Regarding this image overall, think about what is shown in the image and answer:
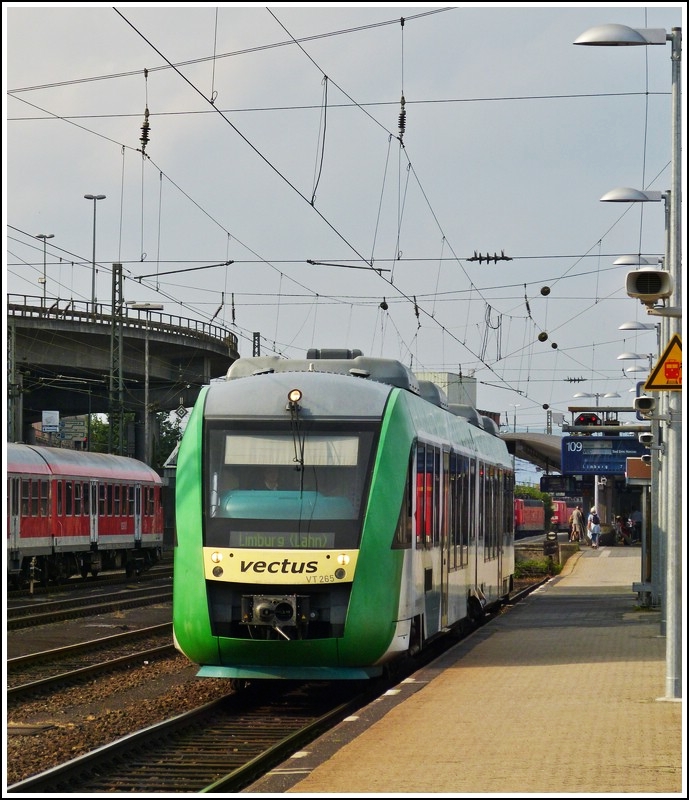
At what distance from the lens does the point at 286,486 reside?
46.5 feet

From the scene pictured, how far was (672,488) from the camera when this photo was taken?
44.4ft

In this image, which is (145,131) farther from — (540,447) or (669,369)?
(540,447)

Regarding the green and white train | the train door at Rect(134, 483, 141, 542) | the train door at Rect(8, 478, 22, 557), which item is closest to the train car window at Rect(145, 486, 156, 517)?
the train door at Rect(134, 483, 141, 542)

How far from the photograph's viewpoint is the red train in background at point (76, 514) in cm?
3294

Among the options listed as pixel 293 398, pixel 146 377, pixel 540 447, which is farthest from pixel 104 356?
pixel 293 398

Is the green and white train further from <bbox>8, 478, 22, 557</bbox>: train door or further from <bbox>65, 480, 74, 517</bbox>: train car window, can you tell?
<bbox>65, 480, 74, 517</bbox>: train car window

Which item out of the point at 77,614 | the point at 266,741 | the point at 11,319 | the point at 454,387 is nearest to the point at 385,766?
the point at 266,741

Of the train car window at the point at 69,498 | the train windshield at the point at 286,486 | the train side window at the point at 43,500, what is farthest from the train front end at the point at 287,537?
the train car window at the point at 69,498

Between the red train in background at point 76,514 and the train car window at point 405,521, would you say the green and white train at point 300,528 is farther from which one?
the red train in background at point 76,514

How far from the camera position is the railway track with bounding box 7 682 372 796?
10305 millimetres

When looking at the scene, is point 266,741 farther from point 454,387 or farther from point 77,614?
point 454,387

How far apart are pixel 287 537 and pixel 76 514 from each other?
2406 cm

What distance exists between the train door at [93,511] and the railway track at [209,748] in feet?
77.7

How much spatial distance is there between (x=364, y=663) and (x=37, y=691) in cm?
393
